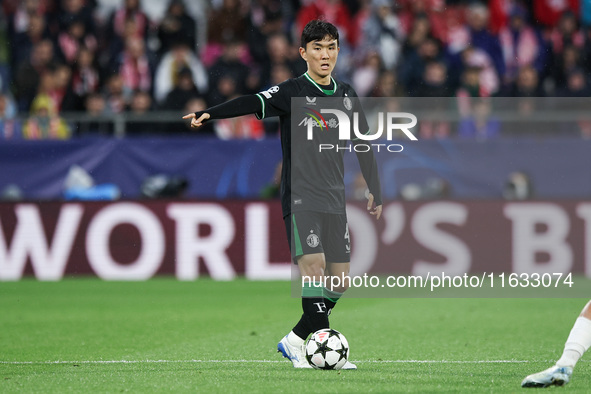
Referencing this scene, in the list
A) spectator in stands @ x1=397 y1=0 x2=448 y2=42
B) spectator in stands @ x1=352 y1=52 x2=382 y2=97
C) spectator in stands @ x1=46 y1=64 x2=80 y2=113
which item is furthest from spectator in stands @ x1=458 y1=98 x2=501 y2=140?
spectator in stands @ x1=46 y1=64 x2=80 y2=113

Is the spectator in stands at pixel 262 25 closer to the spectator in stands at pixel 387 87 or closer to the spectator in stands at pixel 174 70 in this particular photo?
the spectator in stands at pixel 174 70

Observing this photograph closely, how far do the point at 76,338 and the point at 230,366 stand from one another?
7.28 ft

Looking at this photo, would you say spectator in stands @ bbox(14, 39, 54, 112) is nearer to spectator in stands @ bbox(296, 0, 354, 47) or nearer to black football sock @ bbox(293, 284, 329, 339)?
spectator in stands @ bbox(296, 0, 354, 47)

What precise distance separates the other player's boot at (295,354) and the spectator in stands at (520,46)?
9.22 metres

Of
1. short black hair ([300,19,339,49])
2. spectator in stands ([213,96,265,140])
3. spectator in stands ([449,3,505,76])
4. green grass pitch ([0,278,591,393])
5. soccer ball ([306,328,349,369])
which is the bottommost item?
green grass pitch ([0,278,591,393])

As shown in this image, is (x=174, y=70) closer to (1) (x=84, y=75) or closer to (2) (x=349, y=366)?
(1) (x=84, y=75)

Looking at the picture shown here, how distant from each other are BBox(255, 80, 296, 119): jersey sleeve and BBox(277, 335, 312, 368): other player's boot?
1.46 metres

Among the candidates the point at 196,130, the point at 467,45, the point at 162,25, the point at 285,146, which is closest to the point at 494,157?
the point at 467,45

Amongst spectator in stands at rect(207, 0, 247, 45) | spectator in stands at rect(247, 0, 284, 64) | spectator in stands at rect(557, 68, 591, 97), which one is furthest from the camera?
spectator in stands at rect(207, 0, 247, 45)

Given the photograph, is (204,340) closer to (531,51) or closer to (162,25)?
(162,25)

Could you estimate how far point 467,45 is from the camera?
15430 millimetres

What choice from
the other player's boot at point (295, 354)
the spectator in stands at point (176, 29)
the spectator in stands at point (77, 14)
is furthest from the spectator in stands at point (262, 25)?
the other player's boot at point (295, 354)

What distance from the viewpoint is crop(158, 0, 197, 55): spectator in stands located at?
15.2 m

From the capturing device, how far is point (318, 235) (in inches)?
269
